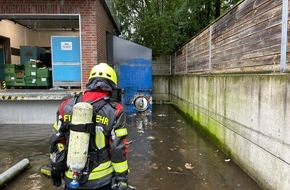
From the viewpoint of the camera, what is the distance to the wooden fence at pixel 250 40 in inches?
145

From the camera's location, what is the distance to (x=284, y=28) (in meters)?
3.55

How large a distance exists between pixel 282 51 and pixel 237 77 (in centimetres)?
150

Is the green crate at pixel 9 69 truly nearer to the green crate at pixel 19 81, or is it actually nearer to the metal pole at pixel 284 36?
the green crate at pixel 19 81

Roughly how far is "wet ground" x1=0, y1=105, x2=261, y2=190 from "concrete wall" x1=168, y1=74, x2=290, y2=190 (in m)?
0.28

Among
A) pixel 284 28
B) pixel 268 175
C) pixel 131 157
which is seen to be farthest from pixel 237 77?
pixel 131 157

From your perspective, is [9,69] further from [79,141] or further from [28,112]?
[79,141]

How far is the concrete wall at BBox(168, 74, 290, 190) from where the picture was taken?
136 inches

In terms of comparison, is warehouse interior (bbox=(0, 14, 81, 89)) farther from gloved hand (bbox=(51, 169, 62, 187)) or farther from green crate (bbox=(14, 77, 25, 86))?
gloved hand (bbox=(51, 169, 62, 187))

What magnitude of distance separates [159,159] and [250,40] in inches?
111

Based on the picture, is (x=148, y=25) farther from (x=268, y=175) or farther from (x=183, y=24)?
(x=268, y=175)

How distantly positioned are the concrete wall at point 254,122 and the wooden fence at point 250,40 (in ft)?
0.80

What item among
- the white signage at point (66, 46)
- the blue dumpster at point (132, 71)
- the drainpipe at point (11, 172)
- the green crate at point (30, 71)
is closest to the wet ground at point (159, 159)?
the drainpipe at point (11, 172)

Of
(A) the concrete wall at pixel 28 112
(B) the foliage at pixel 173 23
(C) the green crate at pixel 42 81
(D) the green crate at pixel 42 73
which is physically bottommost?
(A) the concrete wall at pixel 28 112

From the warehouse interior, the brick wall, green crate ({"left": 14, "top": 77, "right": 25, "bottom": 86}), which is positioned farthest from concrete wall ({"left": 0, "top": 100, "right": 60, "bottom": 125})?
the brick wall
